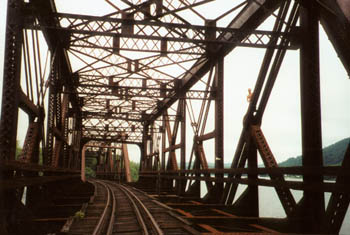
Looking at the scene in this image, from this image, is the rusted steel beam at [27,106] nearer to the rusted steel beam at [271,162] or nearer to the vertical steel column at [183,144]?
the rusted steel beam at [271,162]

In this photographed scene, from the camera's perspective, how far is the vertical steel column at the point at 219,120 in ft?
43.3

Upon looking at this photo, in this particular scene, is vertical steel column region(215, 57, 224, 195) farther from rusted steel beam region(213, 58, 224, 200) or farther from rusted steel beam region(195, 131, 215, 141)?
rusted steel beam region(195, 131, 215, 141)

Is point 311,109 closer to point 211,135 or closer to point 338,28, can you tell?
point 338,28

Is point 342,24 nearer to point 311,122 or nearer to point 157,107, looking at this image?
point 311,122

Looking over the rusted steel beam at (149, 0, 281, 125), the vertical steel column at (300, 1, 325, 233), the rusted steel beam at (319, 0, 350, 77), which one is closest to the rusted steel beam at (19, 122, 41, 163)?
the vertical steel column at (300, 1, 325, 233)

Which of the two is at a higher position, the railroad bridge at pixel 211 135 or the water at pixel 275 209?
the railroad bridge at pixel 211 135

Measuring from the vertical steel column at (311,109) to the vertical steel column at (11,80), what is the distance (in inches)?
252

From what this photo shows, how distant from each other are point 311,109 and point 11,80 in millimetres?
6769

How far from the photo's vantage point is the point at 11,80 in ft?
25.8

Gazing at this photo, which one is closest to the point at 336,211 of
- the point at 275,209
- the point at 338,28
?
the point at 338,28

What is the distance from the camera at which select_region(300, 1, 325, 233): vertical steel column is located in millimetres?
7016

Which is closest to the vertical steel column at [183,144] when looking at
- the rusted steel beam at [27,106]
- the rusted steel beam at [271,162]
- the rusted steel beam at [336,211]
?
the rusted steel beam at [271,162]

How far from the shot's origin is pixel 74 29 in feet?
35.4

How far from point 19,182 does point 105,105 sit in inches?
857
